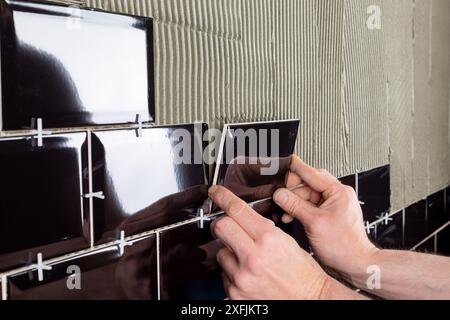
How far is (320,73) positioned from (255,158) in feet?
1.47

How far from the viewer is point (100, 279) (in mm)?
877

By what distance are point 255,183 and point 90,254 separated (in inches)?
18.4

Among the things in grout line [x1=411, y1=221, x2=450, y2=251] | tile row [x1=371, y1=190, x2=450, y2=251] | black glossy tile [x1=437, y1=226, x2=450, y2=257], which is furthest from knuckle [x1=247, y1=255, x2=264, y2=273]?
black glossy tile [x1=437, y1=226, x2=450, y2=257]

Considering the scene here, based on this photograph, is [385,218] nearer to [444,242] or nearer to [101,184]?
[444,242]

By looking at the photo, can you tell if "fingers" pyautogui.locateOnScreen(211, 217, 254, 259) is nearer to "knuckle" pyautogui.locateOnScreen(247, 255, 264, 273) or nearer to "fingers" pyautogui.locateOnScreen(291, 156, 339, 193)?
"knuckle" pyautogui.locateOnScreen(247, 255, 264, 273)

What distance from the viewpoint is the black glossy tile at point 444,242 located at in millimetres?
2797

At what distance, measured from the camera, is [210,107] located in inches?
42.9

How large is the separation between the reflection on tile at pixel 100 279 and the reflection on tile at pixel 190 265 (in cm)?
4

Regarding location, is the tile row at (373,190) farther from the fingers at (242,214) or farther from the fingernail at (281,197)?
the fingers at (242,214)

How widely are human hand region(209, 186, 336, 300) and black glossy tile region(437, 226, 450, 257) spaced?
2109mm

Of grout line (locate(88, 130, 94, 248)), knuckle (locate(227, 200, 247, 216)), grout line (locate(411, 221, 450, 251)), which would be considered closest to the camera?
grout line (locate(88, 130, 94, 248))

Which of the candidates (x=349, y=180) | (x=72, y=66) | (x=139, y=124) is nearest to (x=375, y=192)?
(x=349, y=180)

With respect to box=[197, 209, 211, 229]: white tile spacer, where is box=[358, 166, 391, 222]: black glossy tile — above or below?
below

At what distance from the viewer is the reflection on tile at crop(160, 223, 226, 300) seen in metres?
1.01
